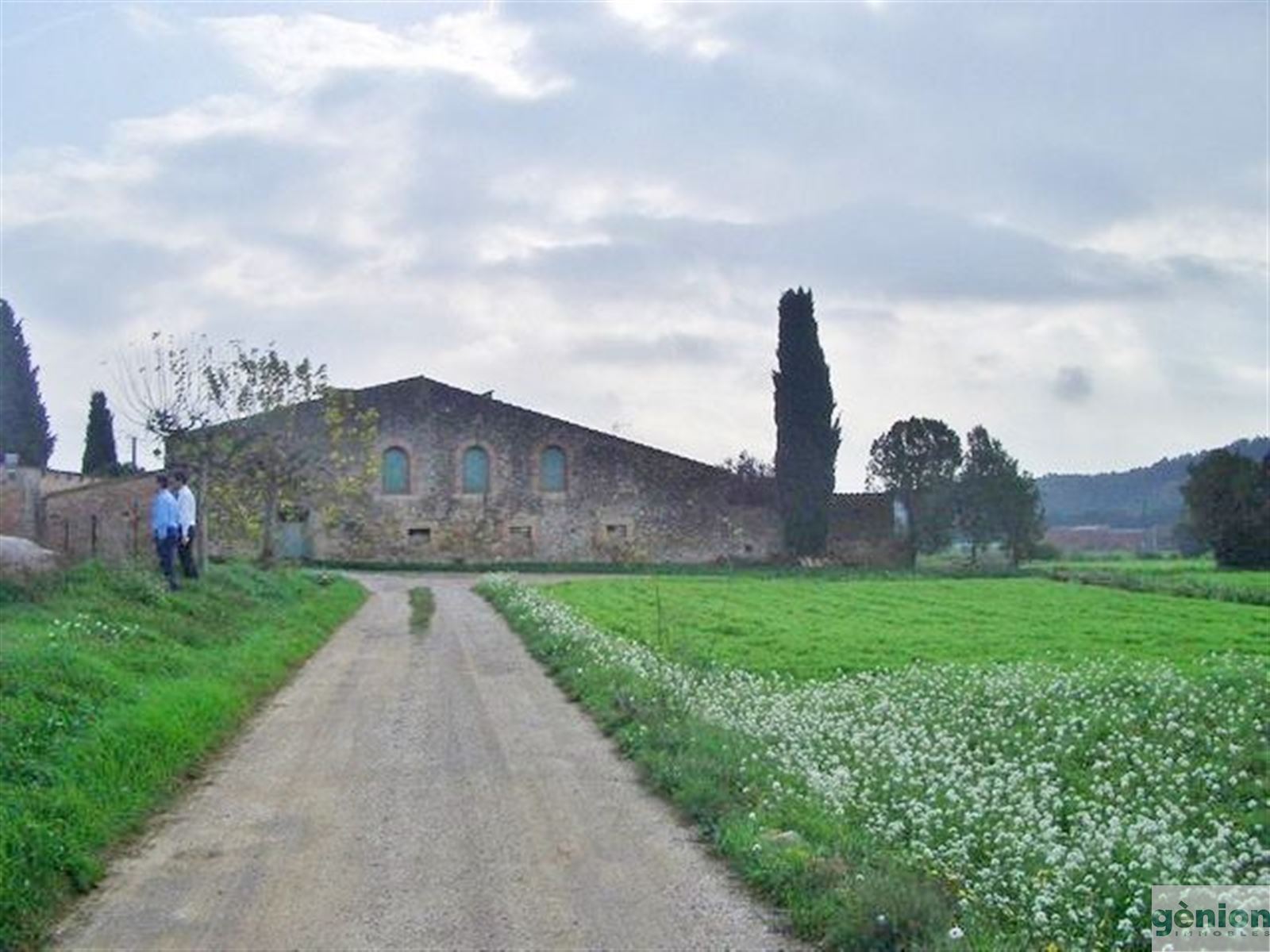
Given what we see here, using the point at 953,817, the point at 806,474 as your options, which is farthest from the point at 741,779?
the point at 806,474

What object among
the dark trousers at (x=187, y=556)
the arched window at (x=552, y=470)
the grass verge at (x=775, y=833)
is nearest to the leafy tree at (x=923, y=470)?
the arched window at (x=552, y=470)

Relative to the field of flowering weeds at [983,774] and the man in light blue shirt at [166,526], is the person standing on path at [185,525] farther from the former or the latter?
the field of flowering weeds at [983,774]

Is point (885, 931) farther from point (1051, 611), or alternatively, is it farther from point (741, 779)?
point (1051, 611)

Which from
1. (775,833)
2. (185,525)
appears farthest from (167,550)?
(775,833)

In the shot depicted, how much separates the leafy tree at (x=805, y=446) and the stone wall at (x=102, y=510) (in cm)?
2387

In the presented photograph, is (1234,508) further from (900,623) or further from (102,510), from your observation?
(102,510)

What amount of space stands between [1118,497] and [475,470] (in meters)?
77.3

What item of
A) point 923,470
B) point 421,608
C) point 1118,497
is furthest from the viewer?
point 1118,497

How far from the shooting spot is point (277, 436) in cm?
3603

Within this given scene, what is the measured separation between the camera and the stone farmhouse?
57312mm

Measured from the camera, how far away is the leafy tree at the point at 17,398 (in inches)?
2542

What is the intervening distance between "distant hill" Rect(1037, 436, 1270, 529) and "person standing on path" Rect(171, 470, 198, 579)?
90.2m

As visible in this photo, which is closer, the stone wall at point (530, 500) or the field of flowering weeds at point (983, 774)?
the field of flowering weeds at point (983, 774)

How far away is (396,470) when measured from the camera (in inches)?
2263
